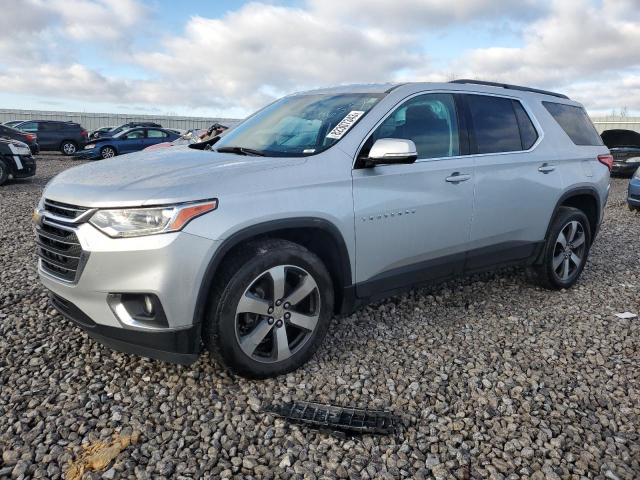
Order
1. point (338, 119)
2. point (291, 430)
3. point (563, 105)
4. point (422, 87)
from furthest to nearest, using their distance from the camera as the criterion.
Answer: point (563, 105), point (422, 87), point (338, 119), point (291, 430)

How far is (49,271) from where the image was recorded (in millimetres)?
2873

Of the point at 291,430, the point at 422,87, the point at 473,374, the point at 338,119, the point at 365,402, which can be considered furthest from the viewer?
the point at 422,87

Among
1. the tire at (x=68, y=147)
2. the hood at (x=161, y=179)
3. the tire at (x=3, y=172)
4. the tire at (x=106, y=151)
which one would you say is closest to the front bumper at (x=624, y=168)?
the hood at (x=161, y=179)

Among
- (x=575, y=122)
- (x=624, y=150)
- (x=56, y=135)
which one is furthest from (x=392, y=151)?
(x=56, y=135)

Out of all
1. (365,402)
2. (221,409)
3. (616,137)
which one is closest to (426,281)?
(365,402)

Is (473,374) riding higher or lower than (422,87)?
lower

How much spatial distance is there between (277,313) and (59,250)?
3.98ft

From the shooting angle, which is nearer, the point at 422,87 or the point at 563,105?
the point at 422,87

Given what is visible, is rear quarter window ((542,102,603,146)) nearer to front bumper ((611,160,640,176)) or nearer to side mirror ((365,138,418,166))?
side mirror ((365,138,418,166))

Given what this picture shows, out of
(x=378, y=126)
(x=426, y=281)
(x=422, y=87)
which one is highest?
(x=422, y=87)

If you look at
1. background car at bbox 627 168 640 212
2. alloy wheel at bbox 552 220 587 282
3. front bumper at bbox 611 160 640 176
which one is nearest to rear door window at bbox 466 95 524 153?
alloy wheel at bbox 552 220 587 282

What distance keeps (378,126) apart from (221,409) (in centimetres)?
194

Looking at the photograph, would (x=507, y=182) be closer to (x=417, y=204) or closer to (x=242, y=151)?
(x=417, y=204)

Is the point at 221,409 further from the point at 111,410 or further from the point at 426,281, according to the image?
the point at 426,281
